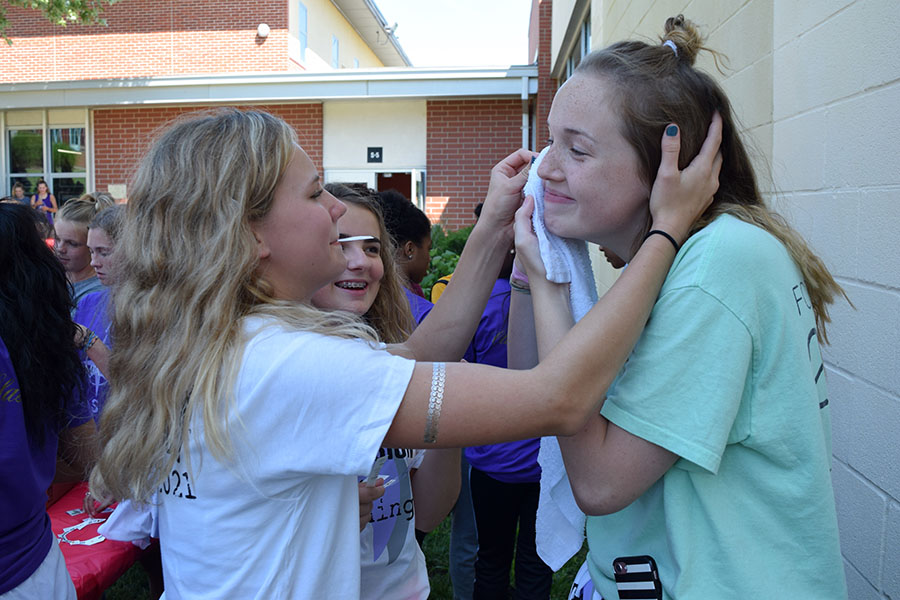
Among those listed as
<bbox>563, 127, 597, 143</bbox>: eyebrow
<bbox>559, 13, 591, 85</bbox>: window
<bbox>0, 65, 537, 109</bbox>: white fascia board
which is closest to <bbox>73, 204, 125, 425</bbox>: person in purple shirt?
<bbox>563, 127, 597, 143</bbox>: eyebrow

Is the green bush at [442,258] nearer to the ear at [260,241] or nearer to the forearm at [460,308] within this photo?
the forearm at [460,308]

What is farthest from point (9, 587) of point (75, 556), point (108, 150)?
point (108, 150)

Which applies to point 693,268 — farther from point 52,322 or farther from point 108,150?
point 108,150

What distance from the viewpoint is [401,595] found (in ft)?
6.72

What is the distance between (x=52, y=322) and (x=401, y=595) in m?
1.65

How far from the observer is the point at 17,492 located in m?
2.12

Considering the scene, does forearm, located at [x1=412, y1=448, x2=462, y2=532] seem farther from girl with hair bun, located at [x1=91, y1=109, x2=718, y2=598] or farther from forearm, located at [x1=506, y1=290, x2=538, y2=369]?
girl with hair bun, located at [x1=91, y1=109, x2=718, y2=598]

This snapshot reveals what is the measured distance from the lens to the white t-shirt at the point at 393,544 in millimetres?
2010

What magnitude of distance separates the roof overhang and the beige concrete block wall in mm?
21382

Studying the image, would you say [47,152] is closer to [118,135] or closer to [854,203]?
[118,135]

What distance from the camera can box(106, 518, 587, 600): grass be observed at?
13.9 feet

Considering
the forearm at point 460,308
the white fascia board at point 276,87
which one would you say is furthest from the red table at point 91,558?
the white fascia board at point 276,87

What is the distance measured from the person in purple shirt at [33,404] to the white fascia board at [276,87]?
40.8 feet

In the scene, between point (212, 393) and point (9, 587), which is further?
point (9, 587)
